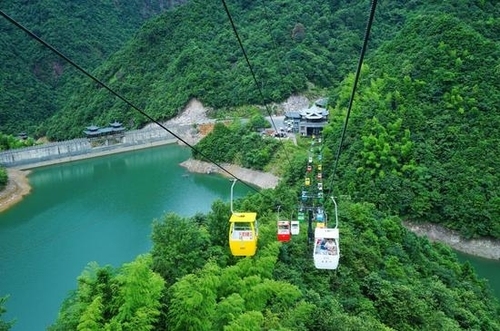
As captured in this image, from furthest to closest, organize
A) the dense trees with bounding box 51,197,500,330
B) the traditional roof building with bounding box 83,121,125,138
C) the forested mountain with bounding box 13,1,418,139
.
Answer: the forested mountain with bounding box 13,1,418,139, the traditional roof building with bounding box 83,121,125,138, the dense trees with bounding box 51,197,500,330

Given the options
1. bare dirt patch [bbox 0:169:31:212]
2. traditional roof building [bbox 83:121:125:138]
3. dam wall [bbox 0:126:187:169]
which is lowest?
bare dirt patch [bbox 0:169:31:212]

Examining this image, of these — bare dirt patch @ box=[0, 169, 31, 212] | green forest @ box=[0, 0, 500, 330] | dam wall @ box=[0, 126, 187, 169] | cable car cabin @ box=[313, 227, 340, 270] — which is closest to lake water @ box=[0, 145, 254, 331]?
bare dirt patch @ box=[0, 169, 31, 212]

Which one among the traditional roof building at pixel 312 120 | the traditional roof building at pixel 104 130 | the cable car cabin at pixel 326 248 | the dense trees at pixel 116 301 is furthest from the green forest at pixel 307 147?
the traditional roof building at pixel 104 130

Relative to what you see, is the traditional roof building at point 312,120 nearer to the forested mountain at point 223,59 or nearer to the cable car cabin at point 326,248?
the forested mountain at point 223,59

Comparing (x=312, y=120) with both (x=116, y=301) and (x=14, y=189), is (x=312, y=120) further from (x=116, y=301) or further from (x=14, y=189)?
(x=116, y=301)

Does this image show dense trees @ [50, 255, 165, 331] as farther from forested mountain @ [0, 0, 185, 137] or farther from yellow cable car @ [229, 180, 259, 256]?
forested mountain @ [0, 0, 185, 137]

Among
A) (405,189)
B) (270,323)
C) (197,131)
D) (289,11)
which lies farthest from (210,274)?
(289,11)
